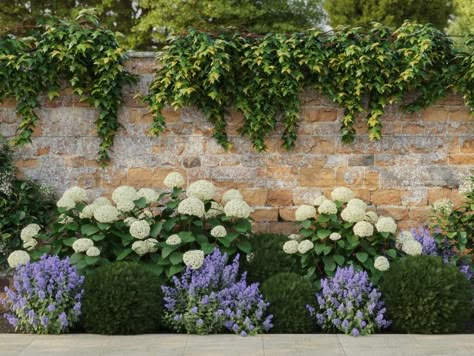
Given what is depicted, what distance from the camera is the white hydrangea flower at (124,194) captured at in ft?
18.9

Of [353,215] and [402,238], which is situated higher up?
[353,215]

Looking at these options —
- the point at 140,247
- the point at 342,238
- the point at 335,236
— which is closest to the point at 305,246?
the point at 335,236

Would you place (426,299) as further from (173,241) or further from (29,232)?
(29,232)

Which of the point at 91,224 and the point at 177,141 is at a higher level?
the point at 177,141

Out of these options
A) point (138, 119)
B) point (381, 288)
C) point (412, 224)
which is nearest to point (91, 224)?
point (138, 119)

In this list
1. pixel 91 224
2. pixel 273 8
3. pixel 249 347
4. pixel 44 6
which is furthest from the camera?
pixel 44 6

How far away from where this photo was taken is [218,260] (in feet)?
17.6

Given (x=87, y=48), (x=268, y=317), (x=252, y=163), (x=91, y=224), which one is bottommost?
(x=268, y=317)

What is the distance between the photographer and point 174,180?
5.90 m

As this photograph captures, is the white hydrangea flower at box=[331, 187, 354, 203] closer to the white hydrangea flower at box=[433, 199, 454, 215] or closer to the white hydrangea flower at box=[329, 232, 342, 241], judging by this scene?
the white hydrangea flower at box=[329, 232, 342, 241]

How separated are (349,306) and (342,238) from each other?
29.4 inches

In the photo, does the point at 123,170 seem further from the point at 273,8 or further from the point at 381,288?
the point at 273,8

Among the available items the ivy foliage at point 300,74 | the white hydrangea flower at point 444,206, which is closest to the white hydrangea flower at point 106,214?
the ivy foliage at point 300,74

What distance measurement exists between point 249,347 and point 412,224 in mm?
2241
